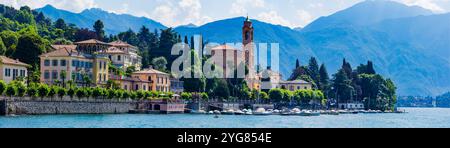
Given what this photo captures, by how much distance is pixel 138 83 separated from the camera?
100438mm

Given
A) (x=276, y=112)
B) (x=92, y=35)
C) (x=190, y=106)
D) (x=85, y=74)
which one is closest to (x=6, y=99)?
(x=85, y=74)

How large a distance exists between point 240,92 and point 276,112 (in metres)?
12.5

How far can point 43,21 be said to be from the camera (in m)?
171

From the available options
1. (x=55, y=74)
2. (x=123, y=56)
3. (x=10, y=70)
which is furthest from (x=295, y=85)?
(x=10, y=70)

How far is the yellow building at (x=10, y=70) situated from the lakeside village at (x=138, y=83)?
0.09 meters

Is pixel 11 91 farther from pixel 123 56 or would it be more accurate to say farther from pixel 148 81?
pixel 123 56

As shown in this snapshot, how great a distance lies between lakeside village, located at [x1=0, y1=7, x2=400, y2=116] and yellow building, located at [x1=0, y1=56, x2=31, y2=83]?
9 centimetres

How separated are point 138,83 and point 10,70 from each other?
23.3 metres

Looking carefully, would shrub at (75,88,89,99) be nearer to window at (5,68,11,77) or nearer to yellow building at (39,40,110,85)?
window at (5,68,11,77)

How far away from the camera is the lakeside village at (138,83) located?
77312 millimetres

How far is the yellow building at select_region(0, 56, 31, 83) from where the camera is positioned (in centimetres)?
7775
